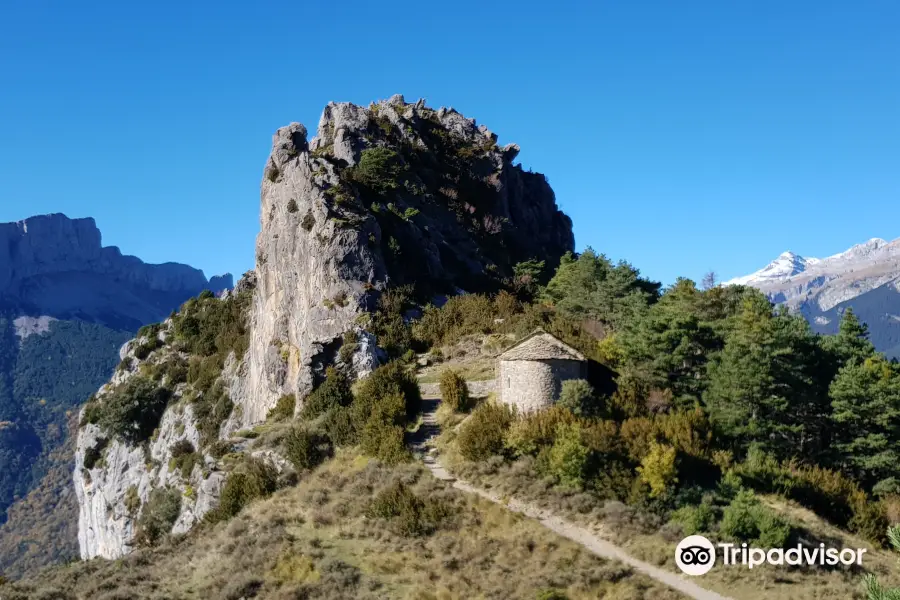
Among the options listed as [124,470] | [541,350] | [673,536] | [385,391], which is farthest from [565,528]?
[124,470]

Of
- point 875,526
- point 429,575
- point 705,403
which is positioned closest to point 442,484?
point 429,575

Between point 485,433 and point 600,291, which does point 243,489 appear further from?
point 600,291

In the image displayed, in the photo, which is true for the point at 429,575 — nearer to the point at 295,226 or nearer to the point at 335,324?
the point at 335,324

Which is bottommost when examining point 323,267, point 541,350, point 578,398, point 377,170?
point 578,398

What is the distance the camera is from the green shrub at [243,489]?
3139cm

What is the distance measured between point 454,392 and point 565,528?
33.1 feet

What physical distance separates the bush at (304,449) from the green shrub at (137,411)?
115ft

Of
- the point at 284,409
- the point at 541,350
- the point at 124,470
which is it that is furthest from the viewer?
the point at 124,470

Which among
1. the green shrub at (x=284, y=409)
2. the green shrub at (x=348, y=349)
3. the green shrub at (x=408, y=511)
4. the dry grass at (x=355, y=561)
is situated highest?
the green shrub at (x=348, y=349)

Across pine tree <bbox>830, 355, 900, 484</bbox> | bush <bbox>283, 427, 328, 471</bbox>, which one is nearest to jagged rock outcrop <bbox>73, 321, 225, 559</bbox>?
bush <bbox>283, 427, 328, 471</bbox>

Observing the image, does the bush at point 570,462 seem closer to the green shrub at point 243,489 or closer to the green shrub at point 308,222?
the green shrub at point 243,489

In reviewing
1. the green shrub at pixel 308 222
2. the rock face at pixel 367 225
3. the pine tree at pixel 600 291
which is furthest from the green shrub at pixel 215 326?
the pine tree at pixel 600 291

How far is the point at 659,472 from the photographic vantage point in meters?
26.6

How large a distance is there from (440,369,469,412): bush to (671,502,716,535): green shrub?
37.4ft
